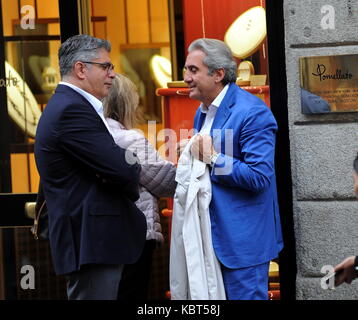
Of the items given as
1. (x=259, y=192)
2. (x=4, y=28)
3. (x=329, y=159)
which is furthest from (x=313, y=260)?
(x=4, y=28)

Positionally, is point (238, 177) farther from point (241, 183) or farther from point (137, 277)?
point (137, 277)

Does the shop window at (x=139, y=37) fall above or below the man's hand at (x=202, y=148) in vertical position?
above

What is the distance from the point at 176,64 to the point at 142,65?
848 mm

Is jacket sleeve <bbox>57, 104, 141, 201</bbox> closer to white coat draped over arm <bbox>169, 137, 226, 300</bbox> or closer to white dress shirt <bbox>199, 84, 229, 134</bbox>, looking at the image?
white coat draped over arm <bbox>169, 137, 226, 300</bbox>

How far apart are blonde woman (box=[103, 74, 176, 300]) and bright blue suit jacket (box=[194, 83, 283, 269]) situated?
44cm

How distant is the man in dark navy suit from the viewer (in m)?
4.29

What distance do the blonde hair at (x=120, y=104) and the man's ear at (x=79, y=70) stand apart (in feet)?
1.67

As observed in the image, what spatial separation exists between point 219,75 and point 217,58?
0.09 meters

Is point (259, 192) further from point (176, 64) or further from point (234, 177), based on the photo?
point (176, 64)

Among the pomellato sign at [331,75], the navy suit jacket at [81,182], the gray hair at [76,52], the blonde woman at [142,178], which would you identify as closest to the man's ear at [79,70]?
the gray hair at [76,52]

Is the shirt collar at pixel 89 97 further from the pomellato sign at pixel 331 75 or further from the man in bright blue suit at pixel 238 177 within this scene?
the pomellato sign at pixel 331 75

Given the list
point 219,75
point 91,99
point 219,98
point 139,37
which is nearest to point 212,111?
point 219,98

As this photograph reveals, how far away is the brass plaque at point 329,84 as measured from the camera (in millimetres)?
5301

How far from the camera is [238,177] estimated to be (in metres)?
4.45
